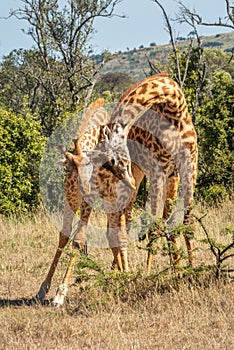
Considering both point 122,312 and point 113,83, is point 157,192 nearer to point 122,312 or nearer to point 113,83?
point 122,312

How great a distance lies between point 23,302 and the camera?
6.73 metres

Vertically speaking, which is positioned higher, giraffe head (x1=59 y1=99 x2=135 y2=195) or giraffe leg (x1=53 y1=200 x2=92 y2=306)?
giraffe head (x1=59 y1=99 x2=135 y2=195)

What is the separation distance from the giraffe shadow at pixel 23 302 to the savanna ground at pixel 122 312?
0.01m

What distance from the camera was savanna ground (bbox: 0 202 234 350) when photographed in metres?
5.12

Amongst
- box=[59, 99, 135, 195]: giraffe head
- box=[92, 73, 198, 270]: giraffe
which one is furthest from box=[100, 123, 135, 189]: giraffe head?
box=[92, 73, 198, 270]: giraffe

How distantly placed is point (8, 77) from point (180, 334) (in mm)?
26469

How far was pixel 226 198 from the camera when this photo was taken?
12211 mm

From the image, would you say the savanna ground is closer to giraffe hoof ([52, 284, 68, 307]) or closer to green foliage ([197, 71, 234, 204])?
giraffe hoof ([52, 284, 68, 307])

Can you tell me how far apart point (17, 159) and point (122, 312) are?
6.61 metres

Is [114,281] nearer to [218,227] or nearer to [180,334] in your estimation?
[180,334]

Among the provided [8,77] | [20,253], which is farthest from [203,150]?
[8,77]

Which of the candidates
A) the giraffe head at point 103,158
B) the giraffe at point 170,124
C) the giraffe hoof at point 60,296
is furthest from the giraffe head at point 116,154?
the giraffe hoof at point 60,296

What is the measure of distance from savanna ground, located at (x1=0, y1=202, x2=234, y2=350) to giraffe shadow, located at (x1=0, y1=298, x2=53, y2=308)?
0.01 metres

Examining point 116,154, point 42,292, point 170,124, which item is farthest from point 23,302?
point 170,124
